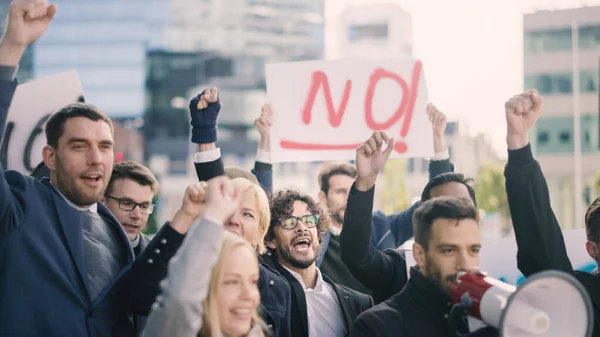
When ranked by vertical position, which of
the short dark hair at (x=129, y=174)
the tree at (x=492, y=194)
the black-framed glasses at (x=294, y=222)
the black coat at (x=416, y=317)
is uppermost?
the short dark hair at (x=129, y=174)

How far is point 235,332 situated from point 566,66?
150 feet

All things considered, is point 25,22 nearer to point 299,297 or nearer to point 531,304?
point 299,297

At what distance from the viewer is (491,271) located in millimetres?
4855

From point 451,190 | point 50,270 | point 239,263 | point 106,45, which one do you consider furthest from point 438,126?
point 106,45

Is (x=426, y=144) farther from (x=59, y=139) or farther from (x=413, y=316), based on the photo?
(x=59, y=139)

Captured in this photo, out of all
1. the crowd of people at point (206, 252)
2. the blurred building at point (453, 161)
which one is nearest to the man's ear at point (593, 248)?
the crowd of people at point (206, 252)

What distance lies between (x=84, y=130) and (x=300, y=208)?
1.29 metres

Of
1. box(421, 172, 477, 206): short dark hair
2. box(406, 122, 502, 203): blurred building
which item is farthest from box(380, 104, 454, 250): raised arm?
box(406, 122, 502, 203): blurred building

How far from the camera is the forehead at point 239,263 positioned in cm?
293

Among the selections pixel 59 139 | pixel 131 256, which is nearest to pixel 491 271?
pixel 131 256

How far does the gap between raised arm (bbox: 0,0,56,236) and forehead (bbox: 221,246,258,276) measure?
780mm

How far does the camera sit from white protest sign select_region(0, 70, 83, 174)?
4516 millimetres

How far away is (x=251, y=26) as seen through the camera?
93.6 m

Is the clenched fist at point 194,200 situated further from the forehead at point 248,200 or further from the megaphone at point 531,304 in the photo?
the megaphone at point 531,304
